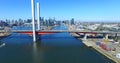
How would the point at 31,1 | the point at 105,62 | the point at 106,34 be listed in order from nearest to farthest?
1. the point at 105,62
2. the point at 31,1
3. the point at 106,34

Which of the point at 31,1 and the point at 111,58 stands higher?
the point at 31,1

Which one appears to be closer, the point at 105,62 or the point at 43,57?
the point at 105,62

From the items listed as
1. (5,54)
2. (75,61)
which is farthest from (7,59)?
(75,61)

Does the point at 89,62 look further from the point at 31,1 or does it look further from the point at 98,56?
the point at 31,1

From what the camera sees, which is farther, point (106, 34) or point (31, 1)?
point (106, 34)

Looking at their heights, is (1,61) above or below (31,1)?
below

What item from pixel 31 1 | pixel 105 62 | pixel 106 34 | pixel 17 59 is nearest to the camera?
pixel 105 62

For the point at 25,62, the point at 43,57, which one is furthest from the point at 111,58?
the point at 25,62

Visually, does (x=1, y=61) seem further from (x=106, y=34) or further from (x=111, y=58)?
(x=106, y=34)

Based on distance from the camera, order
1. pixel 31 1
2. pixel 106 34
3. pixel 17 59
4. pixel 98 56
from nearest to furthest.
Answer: pixel 17 59
pixel 98 56
pixel 31 1
pixel 106 34
